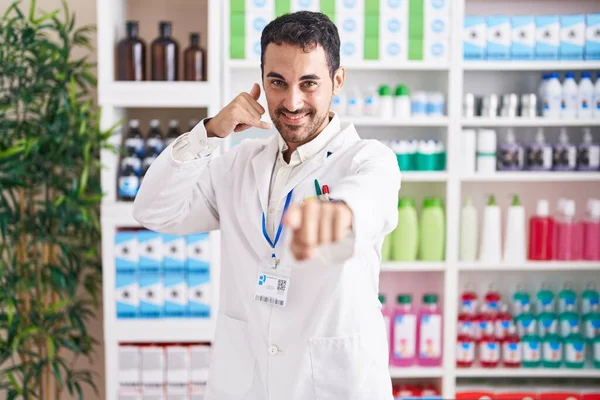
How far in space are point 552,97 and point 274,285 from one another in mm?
2287

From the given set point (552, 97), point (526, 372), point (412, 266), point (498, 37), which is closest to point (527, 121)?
point (552, 97)

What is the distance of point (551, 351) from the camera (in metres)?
3.47

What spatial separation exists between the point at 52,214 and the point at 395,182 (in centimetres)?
204

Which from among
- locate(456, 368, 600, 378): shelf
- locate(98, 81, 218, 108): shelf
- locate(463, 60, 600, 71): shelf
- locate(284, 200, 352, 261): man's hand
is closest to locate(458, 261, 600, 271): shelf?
locate(456, 368, 600, 378): shelf

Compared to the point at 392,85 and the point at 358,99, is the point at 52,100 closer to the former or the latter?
the point at 358,99

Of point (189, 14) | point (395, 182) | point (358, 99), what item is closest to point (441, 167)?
point (358, 99)

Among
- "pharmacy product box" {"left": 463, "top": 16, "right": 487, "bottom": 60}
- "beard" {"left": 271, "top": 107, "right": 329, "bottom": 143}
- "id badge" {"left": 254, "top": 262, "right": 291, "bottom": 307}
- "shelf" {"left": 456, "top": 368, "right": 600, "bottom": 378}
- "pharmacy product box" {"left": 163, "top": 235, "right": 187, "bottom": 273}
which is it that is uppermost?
"pharmacy product box" {"left": 463, "top": 16, "right": 487, "bottom": 60}

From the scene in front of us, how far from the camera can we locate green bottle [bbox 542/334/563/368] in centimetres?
346

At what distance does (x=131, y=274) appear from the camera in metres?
3.12

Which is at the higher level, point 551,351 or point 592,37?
point 592,37

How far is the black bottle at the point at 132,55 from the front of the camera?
3.11 m

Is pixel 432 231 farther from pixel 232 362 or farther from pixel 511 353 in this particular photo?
pixel 232 362

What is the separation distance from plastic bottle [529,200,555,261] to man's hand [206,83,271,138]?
7.18 feet

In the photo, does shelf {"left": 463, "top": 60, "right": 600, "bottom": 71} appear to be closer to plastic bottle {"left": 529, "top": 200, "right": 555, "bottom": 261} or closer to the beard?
plastic bottle {"left": 529, "top": 200, "right": 555, "bottom": 261}
